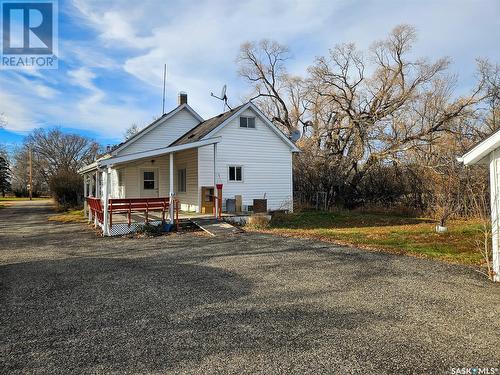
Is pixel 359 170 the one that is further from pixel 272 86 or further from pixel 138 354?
pixel 138 354

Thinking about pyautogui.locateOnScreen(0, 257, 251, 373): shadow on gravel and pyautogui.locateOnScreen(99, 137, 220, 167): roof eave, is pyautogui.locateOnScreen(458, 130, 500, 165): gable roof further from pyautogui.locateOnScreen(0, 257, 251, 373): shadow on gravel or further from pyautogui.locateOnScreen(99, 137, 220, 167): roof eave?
pyautogui.locateOnScreen(99, 137, 220, 167): roof eave

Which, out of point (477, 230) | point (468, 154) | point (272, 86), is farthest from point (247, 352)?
point (272, 86)

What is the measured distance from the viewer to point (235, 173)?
58.4ft

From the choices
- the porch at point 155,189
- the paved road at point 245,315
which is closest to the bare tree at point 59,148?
the porch at point 155,189

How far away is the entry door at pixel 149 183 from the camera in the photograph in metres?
20.4

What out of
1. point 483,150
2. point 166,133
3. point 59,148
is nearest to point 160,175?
point 166,133

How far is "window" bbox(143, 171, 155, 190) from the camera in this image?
67.4ft

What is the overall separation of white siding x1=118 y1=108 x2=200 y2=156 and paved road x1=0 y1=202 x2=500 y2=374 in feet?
39.1

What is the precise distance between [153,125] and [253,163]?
22.0 ft

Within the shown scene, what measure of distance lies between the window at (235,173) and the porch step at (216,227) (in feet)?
12.5

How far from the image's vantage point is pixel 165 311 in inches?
197

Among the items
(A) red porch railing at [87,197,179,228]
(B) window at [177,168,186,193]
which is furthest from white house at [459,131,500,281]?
(B) window at [177,168,186,193]

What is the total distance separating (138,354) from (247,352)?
114 centimetres

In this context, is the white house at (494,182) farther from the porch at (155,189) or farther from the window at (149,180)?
the window at (149,180)
